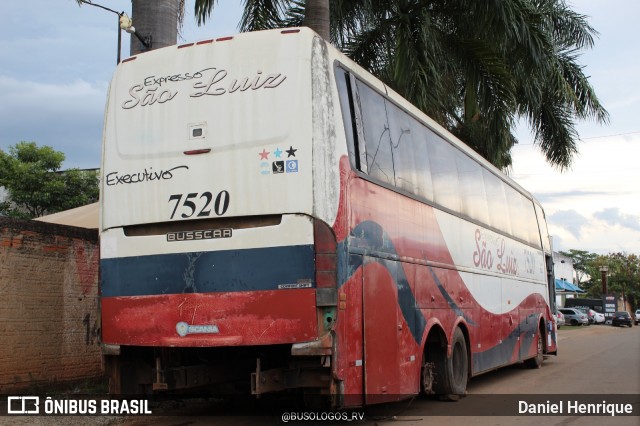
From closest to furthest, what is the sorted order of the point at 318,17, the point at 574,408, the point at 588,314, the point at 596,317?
1. the point at 574,408
2. the point at 318,17
3. the point at 588,314
4. the point at 596,317

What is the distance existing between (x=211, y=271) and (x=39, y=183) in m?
23.3

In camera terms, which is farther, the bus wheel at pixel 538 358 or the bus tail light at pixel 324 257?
the bus wheel at pixel 538 358

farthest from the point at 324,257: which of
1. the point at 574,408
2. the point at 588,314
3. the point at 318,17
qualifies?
the point at 588,314

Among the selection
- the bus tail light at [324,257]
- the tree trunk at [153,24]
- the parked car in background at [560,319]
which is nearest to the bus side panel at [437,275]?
the bus tail light at [324,257]

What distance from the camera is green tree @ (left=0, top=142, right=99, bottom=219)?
89.8ft

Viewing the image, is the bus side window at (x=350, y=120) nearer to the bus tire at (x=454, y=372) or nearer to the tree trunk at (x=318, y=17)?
the bus tire at (x=454, y=372)

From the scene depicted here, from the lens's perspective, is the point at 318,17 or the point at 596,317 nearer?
the point at 318,17

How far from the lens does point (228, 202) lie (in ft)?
22.0

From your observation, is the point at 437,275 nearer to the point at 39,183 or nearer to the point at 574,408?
the point at 574,408

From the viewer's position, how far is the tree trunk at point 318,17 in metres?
13.0

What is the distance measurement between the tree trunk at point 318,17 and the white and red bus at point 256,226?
16.9 feet

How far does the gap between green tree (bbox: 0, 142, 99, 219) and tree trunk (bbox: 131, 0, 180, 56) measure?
1797 centimetres

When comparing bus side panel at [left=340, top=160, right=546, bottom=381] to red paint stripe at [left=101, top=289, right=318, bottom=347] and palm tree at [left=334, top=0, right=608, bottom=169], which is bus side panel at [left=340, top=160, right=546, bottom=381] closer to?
red paint stripe at [left=101, top=289, right=318, bottom=347]

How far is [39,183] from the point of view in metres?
27.5
